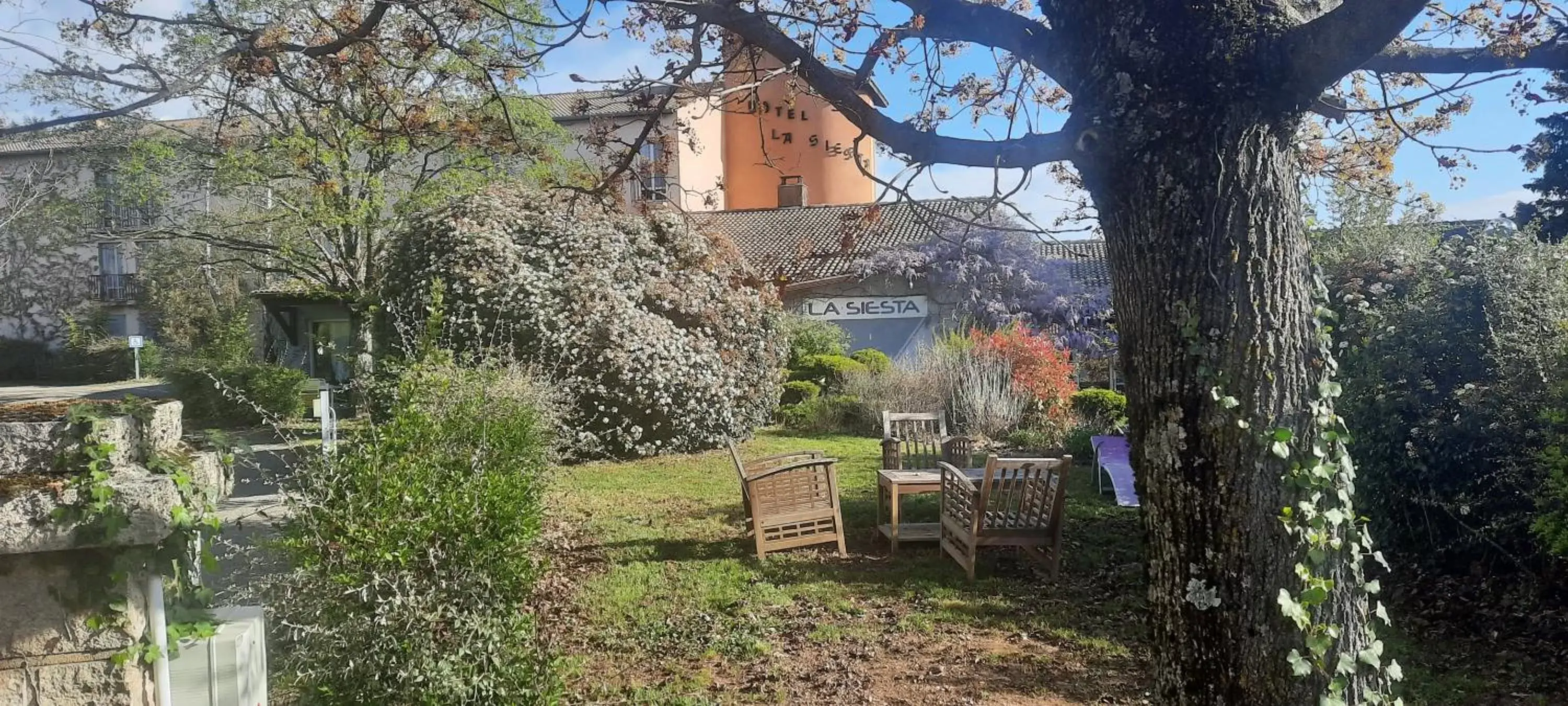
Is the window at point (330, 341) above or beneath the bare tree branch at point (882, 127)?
beneath

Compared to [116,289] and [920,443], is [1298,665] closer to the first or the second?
[920,443]

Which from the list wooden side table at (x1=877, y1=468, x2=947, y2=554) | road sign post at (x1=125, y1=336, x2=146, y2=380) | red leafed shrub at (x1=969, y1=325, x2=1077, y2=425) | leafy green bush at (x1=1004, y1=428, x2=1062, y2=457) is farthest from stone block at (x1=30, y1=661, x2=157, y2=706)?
road sign post at (x1=125, y1=336, x2=146, y2=380)

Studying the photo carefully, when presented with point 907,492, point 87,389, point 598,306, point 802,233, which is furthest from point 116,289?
point 907,492

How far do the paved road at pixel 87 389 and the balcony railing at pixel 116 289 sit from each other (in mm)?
5777

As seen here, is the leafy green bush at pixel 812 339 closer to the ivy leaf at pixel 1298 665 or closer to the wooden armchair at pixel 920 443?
the wooden armchair at pixel 920 443

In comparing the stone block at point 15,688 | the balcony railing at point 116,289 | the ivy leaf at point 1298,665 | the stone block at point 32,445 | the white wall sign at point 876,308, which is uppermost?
the balcony railing at point 116,289

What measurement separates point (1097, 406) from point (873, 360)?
4875 mm

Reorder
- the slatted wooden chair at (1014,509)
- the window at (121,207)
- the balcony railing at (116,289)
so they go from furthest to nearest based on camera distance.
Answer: the balcony railing at (116,289), the window at (121,207), the slatted wooden chair at (1014,509)

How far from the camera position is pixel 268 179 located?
16438 millimetres

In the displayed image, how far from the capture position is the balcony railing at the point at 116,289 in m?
34.5

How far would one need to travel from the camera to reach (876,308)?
2141cm

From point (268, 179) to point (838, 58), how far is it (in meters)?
15.6

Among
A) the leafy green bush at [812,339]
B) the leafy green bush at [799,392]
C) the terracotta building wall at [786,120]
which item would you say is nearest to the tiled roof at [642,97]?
the terracotta building wall at [786,120]

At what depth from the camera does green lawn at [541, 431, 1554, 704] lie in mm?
4527
